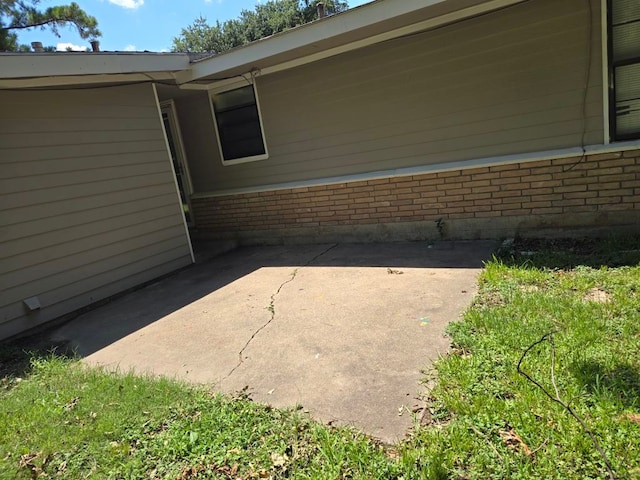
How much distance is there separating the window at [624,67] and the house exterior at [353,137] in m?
0.02

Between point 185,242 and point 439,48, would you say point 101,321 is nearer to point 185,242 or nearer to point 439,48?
point 185,242

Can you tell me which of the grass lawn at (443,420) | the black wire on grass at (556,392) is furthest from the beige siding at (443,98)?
the black wire on grass at (556,392)

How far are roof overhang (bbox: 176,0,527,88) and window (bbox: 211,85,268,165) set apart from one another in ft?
1.82

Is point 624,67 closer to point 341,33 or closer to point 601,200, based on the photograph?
point 601,200

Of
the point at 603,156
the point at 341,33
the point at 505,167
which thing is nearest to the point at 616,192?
the point at 603,156

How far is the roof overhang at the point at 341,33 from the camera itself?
459cm

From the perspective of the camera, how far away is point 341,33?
495cm

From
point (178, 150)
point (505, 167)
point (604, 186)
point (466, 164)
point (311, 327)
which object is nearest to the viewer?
point (311, 327)

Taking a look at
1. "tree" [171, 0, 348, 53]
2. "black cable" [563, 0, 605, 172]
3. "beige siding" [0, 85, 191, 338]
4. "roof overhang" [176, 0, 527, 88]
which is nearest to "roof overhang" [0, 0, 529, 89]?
"roof overhang" [176, 0, 527, 88]

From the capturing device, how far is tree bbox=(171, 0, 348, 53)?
3275 cm

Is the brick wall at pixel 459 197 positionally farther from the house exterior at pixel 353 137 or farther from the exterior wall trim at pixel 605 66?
the exterior wall trim at pixel 605 66

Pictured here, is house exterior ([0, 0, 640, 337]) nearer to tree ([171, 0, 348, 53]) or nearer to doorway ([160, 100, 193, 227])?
doorway ([160, 100, 193, 227])

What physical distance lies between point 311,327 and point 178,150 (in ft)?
18.0

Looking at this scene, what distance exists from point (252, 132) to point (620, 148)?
5.11m
